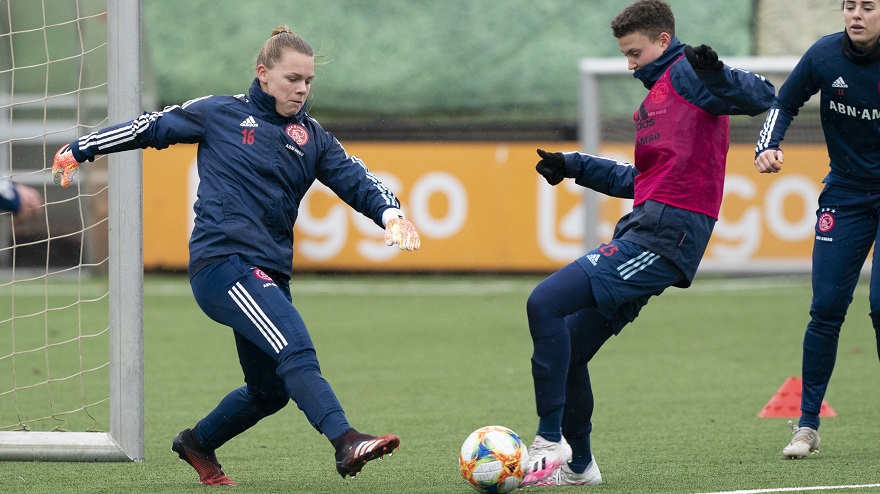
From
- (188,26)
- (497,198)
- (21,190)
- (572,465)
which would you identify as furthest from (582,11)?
(572,465)

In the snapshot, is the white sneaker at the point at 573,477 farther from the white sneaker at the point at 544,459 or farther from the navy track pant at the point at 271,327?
the navy track pant at the point at 271,327

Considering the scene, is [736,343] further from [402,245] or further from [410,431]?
[402,245]

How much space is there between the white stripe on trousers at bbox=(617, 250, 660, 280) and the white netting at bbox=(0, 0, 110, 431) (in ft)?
8.64

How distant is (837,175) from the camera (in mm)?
5891

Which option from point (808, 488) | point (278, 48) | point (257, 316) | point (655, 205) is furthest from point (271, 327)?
point (808, 488)

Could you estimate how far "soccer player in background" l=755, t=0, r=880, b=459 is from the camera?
5.66 metres

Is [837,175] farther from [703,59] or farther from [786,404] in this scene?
[786,404]

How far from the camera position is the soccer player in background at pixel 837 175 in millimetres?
5664

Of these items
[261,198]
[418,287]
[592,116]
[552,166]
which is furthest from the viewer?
[418,287]

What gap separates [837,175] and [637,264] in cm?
142

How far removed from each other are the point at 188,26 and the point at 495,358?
11.6m

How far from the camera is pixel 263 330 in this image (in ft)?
15.8

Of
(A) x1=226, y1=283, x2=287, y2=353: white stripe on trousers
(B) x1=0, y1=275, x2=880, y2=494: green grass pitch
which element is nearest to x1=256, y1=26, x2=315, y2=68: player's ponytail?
(A) x1=226, y1=283, x2=287, y2=353: white stripe on trousers

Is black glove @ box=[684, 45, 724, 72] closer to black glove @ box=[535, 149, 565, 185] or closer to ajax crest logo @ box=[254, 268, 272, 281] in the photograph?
black glove @ box=[535, 149, 565, 185]
